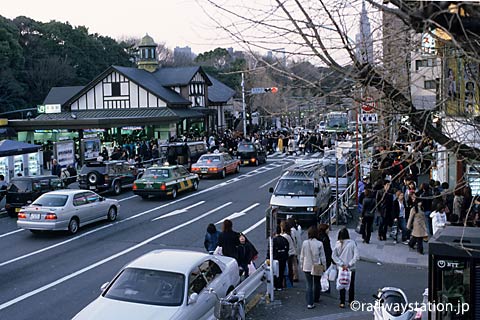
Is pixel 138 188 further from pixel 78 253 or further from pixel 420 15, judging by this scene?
pixel 420 15

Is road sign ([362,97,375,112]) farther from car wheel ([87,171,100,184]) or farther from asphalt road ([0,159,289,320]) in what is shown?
car wheel ([87,171,100,184])

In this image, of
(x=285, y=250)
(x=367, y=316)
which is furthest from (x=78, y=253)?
(x=367, y=316)

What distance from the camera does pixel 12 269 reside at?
15297 millimetres

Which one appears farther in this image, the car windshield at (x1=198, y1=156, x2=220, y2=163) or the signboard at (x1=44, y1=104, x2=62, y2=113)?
the signboard at (x1=44, y1=104, x2=62, y2=113)

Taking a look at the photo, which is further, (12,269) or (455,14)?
(12,269)

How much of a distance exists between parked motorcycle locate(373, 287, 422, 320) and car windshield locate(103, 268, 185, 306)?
121 inches

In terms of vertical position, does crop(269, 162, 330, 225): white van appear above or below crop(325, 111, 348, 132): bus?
below

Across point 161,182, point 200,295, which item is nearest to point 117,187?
point 161,182

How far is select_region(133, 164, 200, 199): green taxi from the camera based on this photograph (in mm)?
26094

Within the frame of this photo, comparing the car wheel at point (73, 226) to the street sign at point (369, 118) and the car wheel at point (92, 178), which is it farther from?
the street sign at point (369, 118)

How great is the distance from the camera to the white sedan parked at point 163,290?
29.4 ft

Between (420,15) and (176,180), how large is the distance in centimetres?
2261

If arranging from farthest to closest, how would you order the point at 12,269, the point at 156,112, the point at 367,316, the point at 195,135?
1. the point at 195,135
2. the point at 156,112
3. the point at 12,269
4. the point at 367,316

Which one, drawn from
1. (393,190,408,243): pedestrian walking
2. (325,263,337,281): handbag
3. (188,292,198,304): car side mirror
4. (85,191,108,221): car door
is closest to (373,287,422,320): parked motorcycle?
(325,263,337,281): handbag
